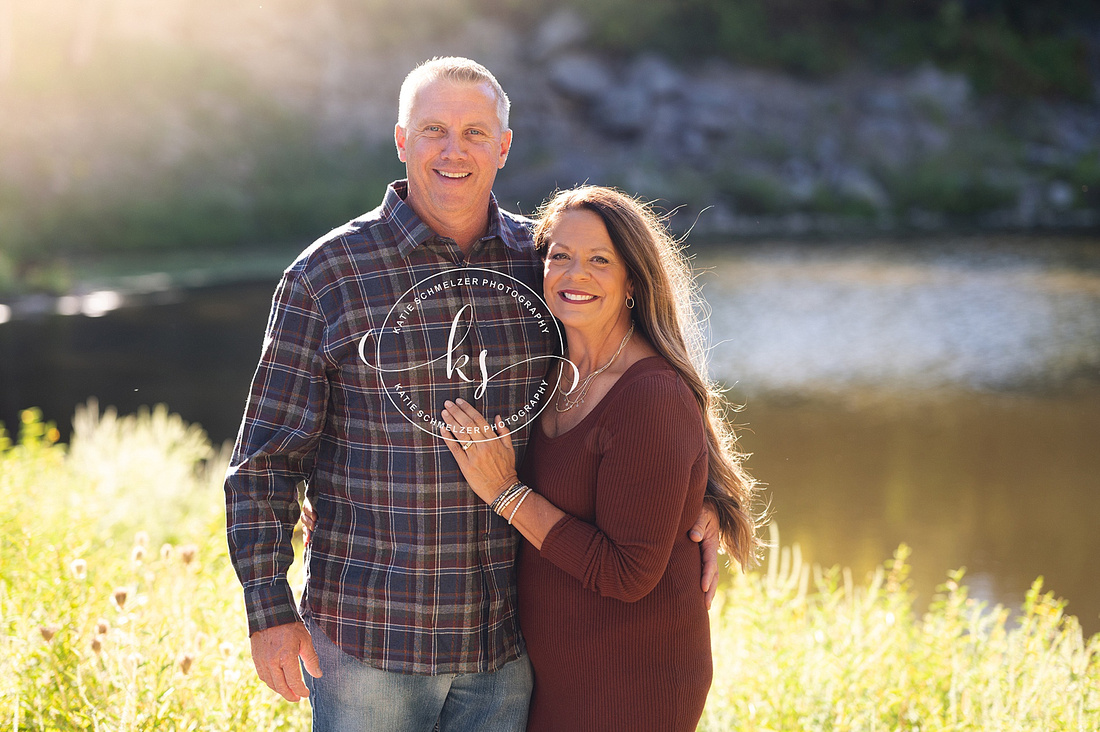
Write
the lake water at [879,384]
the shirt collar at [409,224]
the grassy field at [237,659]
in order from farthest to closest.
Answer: the lake water at [879,384]
the grassy field at [237,659]
the shirt collar at [409,224]

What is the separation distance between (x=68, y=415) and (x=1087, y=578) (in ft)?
32.3

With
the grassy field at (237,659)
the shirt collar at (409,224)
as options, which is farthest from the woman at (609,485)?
the grassy field at (237,659)

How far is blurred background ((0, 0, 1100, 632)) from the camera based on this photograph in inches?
370

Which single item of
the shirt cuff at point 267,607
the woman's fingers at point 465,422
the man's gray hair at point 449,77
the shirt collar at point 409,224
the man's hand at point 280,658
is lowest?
the man's hand at point 280,658

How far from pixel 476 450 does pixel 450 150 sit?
0.66 meters

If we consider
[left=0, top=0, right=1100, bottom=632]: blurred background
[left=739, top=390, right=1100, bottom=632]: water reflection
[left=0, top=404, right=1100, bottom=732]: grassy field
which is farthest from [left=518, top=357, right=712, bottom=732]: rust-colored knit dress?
[left=0, top=0, right=1100, bottom=632]: blurred background

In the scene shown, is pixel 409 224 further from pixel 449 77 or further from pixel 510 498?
pixel 510 498

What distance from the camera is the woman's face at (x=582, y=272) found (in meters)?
2.18

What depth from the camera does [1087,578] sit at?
681cm

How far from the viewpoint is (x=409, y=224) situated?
2172 millimetres

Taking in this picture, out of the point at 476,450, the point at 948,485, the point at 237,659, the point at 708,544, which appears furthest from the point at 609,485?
the point at 948,485

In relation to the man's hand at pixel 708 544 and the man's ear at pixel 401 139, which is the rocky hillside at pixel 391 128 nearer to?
the man's ear at pixel 401 139

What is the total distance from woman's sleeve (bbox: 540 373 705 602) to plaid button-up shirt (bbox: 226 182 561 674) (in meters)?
0.23

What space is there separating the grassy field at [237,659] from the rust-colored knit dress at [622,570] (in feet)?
2.79
